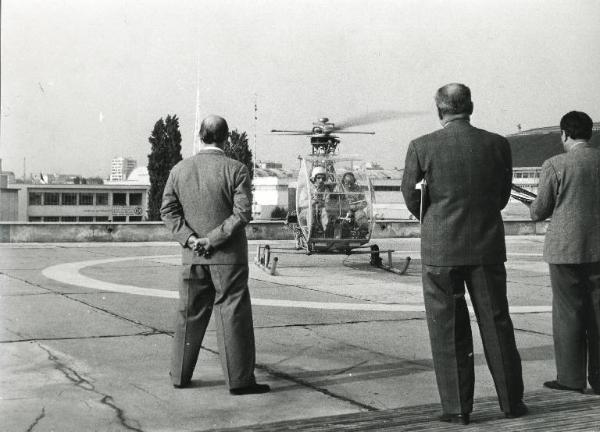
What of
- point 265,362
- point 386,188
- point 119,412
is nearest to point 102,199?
point 386,188

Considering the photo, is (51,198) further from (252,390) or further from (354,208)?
(252,390)

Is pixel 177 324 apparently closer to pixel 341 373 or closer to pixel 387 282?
pixel 341 373

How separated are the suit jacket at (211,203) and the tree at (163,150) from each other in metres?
48.1

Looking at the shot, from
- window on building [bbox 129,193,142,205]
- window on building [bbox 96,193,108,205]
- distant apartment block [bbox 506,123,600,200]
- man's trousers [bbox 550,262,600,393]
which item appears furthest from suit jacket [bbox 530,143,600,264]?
window on building [bbox 96,193,108,205]

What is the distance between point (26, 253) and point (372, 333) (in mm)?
10328

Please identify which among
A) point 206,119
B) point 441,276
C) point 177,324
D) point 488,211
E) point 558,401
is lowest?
point 558,401

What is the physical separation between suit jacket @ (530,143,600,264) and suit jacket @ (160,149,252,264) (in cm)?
202

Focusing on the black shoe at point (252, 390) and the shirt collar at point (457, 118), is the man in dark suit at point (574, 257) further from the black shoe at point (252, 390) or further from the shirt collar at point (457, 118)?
the black shoe at point (252, 390)

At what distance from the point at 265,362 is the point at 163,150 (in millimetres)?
49328

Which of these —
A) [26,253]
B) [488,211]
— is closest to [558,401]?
[488,211]

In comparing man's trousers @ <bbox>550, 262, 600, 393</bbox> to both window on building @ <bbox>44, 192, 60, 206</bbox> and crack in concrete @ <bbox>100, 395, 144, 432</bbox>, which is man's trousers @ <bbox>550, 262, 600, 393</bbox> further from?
window on building @ <bbox>44, 192, 60, 206</bbox>

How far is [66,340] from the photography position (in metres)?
6.07

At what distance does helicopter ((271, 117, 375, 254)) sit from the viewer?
39.5 feet

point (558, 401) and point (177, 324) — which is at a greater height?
point (177, 324)
